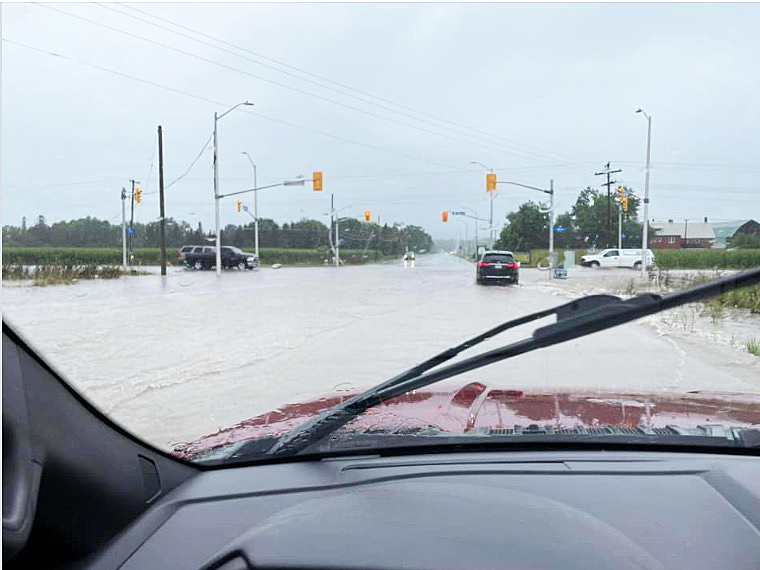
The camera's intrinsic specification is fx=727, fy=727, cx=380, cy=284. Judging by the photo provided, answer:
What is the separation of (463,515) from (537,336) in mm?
610

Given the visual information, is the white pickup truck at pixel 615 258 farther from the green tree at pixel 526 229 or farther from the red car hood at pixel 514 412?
the red car hood at pixel 514 412

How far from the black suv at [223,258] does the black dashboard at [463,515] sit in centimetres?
3803

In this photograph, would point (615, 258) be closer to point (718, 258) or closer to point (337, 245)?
point (718, 258)

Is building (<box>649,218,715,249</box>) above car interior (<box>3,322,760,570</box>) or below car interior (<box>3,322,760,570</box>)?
above

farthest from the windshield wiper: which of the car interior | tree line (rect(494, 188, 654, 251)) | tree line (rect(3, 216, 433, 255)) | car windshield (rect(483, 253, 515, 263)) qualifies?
car windshield (rect(483, 253, 515, 263))

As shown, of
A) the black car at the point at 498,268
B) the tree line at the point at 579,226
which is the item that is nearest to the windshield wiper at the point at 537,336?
the tree line at the point at 579,226

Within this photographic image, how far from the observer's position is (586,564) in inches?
67.7

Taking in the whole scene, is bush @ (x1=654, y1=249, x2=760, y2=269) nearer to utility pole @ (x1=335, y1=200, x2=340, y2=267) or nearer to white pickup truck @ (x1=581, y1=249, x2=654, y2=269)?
white pickup truck @ (x1=581, y1=249, x2=654, y2=269)

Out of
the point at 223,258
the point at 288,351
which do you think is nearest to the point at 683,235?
the point at 288,351

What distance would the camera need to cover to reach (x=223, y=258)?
40.3m

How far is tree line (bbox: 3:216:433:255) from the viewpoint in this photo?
217 inches

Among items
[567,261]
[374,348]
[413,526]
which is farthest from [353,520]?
[567,261]

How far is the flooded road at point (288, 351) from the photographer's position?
6785mm

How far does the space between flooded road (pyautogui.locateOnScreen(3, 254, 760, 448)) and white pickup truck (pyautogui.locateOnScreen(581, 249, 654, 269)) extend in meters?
2.00
